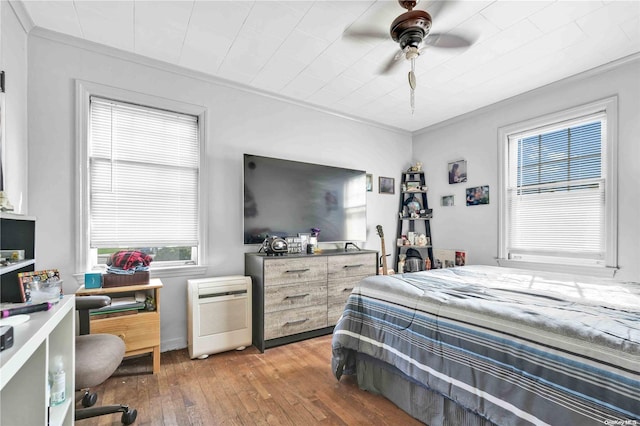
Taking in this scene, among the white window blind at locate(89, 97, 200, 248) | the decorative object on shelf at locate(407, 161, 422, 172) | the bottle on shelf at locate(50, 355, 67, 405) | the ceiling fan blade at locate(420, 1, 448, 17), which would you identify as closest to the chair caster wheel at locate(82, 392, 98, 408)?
the bottle on shelf at locate(50, 355, 67, 405)

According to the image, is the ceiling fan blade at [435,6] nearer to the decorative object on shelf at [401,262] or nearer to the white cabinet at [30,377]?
the white cabinet at [30,377]

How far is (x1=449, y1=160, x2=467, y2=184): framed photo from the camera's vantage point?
13.0 feet

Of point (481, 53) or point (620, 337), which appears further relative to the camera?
point (481, 53)

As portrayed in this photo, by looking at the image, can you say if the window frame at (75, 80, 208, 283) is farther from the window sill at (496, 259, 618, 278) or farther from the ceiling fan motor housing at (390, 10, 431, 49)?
the window sill at (496, 259, 618, 278)

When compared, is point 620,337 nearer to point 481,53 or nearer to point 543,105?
point 481,53

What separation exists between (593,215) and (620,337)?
95.8 inches

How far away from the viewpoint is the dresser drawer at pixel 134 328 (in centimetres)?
219

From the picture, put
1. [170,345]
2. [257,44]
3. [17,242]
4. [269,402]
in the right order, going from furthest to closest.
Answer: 1. [170,345]
2. [257,44]
3. [269,402]
4. [17,242]

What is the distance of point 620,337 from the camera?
3.59 ft

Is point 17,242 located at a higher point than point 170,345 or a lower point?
higher

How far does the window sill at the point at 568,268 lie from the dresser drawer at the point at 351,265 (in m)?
1.54

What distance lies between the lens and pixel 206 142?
118 inches

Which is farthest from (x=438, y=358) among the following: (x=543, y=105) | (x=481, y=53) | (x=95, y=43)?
(x=95, y=43)

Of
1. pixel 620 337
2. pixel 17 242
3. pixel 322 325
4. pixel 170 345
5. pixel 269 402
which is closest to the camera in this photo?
pixel 620 337
